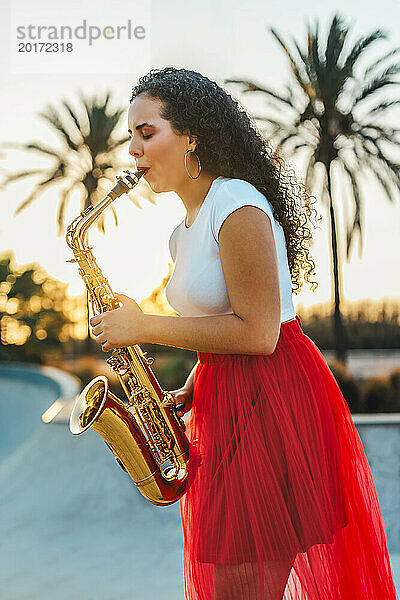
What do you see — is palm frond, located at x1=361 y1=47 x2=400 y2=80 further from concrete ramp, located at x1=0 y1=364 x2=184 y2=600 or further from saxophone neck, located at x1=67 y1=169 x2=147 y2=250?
saxophone neck, located at x1=67 y1=169 x2=147 y2=250

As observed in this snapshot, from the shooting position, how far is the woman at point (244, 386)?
135 cm

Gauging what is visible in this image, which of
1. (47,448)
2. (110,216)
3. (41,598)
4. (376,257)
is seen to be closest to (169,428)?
(41,598)

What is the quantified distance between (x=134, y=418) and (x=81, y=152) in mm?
5166

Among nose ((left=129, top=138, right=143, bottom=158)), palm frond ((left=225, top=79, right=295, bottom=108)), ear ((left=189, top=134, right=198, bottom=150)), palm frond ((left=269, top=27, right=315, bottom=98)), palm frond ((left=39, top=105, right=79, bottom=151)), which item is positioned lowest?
nose ((left=129, top=138, right=143, bottom=158))

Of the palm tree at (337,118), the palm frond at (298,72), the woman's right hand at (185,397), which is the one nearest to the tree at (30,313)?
the palm tree at (337,118)

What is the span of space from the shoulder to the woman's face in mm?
113

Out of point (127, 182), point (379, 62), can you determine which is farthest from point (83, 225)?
point (379, 62)

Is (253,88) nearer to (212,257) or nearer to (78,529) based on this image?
(78,529)

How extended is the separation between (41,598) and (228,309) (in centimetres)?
226

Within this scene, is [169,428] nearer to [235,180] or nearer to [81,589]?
[235,180]

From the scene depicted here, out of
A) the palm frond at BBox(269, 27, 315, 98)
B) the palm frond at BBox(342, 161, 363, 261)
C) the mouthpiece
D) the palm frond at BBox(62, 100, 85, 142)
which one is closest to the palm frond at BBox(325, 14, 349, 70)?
the palm frond at BBox(269, 27, 315, 98)

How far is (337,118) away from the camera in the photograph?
6.41 meters

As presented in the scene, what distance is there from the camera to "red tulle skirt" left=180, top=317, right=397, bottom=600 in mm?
1376

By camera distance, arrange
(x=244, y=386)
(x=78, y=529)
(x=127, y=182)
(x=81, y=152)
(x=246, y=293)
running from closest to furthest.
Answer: (x=246, y=293), (x=244, y=386), (x=127, y=182), (x=78, y=529), (x=81, y=152)
